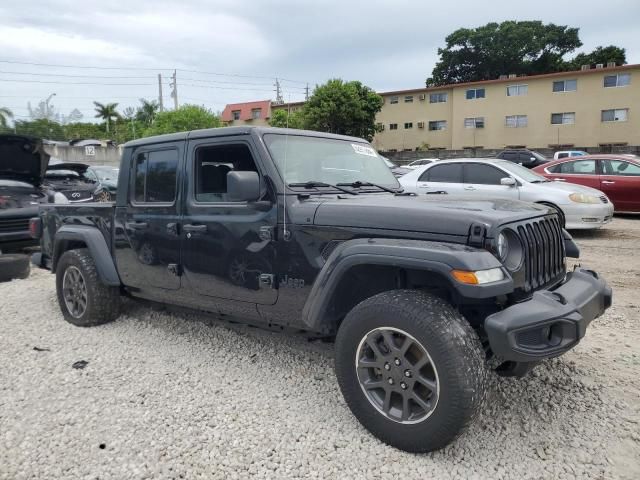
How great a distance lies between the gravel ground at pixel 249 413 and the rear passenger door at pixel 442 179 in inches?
190

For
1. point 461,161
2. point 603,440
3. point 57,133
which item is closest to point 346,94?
point 461,161

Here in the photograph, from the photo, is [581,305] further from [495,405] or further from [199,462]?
[199,462]

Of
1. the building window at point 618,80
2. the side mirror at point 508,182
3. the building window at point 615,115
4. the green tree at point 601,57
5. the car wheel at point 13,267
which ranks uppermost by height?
the green tree at point 601,57

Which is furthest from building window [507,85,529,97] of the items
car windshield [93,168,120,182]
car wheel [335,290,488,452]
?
car wheel [335,290,488,452]

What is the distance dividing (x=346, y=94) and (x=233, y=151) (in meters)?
37.3

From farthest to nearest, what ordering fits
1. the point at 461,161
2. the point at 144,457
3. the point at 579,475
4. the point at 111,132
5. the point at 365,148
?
the point at 111,132 < the point at 461,161 < the point at 365,148 < the point at 144,457 < the point at 579,475

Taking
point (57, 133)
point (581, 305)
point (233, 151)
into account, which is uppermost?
point (57, 133)

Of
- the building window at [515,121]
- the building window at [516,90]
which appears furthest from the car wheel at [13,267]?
the building window at [516,90]

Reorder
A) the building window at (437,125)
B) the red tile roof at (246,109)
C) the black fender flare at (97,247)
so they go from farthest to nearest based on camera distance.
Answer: the red tile roof at (246,109), the building window at (437,125), the black fender flare at (97,247)

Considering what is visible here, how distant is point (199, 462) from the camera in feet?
8.42

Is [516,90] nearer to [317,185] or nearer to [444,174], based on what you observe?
[444,174]

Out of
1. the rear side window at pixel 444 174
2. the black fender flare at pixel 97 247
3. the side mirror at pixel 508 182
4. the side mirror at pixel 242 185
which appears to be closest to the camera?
the side mirror at pixel 242 185

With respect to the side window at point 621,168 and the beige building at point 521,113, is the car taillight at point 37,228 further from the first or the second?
the beige building at point 521,113

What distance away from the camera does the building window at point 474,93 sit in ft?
131
